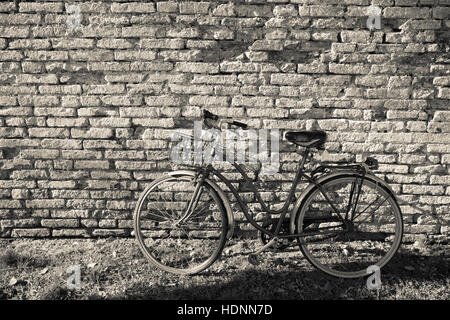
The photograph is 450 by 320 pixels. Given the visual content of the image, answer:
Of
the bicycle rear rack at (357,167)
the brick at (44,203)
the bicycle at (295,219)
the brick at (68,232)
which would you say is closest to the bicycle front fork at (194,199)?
the bicycle at (295,219)

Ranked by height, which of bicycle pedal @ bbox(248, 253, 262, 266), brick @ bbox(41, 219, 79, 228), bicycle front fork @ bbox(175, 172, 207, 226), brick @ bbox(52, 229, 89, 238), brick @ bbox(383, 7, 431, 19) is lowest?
bicycle pedal @ bbox(248, 253, 262, 266)

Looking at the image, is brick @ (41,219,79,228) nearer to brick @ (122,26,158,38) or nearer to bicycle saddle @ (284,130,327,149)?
brick @ (122,26,158,38)

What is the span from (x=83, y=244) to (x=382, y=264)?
2879 millimetres

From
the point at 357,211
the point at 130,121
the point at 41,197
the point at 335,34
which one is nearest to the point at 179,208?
the point at 130,121

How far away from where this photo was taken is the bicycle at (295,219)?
10.8 feet

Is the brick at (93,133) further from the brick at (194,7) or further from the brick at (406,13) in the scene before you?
the brick at (406,13)

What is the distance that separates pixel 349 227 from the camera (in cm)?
335

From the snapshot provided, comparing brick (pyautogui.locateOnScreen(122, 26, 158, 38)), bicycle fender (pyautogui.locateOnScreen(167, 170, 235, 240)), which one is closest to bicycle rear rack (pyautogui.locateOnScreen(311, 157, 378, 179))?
bicycle fender (pyautogui.locateOnScreen(167, 170, 235, 240))

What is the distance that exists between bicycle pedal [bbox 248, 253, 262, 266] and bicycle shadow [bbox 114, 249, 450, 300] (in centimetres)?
7

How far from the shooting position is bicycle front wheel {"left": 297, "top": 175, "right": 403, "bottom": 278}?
331cm

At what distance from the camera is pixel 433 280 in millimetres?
3314

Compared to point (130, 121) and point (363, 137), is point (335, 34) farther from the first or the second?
point (130, 121)

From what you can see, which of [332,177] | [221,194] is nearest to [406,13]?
[332,177]
